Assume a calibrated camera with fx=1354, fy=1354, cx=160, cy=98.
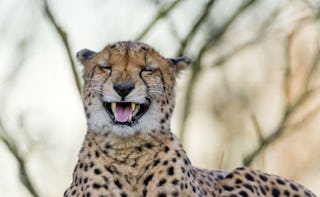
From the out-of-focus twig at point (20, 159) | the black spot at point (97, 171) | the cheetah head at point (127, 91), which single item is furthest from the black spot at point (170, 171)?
the out-of-focus twig at point (20, 159)

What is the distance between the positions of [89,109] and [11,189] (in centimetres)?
892

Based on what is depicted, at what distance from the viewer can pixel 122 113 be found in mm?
7918

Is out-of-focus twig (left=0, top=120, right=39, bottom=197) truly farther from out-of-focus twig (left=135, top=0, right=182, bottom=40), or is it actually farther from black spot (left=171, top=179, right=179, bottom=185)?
black spot (left=171, top=179, right=179, bottom=185)

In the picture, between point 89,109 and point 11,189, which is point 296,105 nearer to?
point 11,189

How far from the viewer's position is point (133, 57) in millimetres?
8102

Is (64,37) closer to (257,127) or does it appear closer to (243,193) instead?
(257,127)

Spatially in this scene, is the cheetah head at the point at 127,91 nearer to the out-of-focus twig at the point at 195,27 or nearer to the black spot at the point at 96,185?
the black spot at the point at 96,185

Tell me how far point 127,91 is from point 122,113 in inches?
6.4

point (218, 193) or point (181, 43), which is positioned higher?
point (181, 43)

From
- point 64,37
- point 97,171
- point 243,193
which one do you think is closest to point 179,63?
point 97,171

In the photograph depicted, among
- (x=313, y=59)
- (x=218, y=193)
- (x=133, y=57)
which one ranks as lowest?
(x=218, y=193)

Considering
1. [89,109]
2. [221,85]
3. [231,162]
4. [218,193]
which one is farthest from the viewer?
[221,85]

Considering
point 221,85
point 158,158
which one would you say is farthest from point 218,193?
point 221,85

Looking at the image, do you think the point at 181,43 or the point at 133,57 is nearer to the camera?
the point at 133,57
